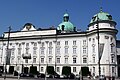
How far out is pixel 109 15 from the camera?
3034 inches

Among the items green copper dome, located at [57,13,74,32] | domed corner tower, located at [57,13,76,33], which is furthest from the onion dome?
green copper dome, located at [57,13,74,32]

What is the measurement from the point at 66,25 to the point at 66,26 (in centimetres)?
78

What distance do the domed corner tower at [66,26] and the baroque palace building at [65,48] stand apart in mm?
1660

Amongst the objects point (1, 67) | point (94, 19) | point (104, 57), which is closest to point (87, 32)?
point (94, 19)

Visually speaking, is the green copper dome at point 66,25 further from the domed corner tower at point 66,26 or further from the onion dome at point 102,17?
the onion dome at point 102,17

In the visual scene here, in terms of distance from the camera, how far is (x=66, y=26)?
96.1m

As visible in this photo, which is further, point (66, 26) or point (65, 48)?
point (66, 26)

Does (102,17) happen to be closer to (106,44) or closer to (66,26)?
(106,44)

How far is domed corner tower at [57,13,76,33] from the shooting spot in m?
94.5

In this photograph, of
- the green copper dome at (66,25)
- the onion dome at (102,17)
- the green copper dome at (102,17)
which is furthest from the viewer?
the green copper dome at (66,25)

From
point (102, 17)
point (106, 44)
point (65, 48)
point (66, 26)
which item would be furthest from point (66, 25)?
point (106, 44)

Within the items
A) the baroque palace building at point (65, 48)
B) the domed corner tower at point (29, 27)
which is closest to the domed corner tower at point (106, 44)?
the baroque palace building at point (65, 48)

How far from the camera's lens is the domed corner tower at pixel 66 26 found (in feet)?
310

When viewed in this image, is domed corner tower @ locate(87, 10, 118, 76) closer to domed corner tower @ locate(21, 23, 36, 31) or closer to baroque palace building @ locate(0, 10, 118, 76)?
baroque palace building @ locate(0, 10, 118, 76)
